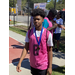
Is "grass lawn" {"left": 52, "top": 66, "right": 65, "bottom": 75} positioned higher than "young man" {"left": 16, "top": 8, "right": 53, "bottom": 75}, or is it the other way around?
"young man" {"left": 16, "top": 8, "right": 53, "bottom": 75}

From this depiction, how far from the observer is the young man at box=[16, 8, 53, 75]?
2242 mm

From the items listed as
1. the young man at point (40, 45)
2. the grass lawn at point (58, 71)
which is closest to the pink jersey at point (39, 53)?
the young man at point (40, 45)

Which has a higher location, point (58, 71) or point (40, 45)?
point (40, 45)

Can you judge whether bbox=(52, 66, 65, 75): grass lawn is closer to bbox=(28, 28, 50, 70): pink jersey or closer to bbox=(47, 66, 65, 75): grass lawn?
bbox=(47, 66, 65, 75): grass lawn

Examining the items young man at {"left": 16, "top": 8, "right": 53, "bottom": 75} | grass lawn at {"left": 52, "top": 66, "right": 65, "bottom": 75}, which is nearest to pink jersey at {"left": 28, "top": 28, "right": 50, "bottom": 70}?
young man at {"left": 16, "top": 8, "right": 53, "bottom": 75}

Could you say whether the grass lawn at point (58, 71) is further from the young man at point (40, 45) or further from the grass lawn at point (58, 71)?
the young man at point (40, 45)

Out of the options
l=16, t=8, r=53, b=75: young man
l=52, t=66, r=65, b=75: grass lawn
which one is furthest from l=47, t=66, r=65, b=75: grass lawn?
l=16, t=8, r=53, b=75: young man

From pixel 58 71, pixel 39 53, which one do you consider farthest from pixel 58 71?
pixel 39 53

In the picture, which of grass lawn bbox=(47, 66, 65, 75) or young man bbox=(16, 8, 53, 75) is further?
grass lawn bbox=(47, 66, 65, 75)

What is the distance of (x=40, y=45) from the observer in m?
2.25

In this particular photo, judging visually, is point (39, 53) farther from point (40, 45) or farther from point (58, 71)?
point (58, 71)

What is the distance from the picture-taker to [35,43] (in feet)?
7.40
